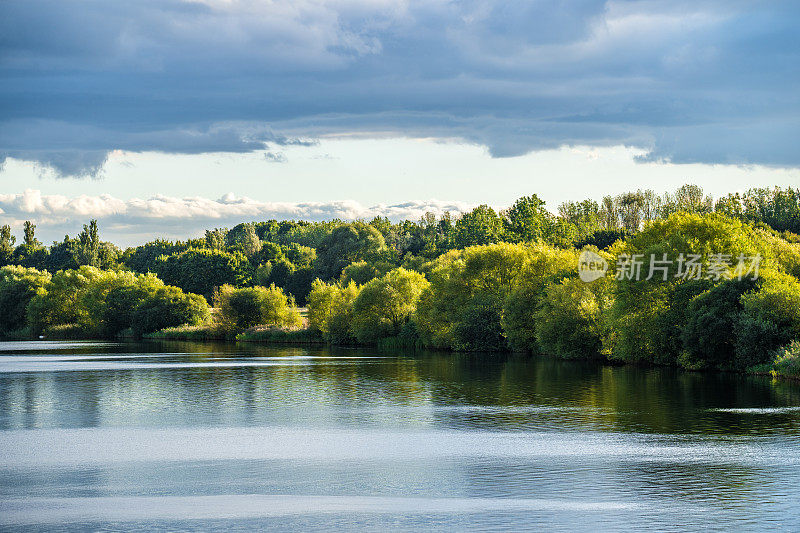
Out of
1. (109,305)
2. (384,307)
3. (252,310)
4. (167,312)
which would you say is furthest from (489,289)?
(109,305)

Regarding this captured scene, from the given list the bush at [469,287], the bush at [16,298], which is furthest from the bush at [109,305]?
the bush at [469,287]

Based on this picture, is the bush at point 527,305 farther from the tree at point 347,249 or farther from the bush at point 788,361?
the tree at point 347,249

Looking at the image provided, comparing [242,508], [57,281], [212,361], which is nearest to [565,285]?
[212,361]

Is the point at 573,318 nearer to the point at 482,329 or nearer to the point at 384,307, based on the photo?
the point at 482,329

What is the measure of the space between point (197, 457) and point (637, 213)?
5555 inches

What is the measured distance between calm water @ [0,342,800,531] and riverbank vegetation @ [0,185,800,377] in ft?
16.9

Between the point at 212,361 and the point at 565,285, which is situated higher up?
the point at 565,285

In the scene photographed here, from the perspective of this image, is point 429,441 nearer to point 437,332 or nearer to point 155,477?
point 155,477

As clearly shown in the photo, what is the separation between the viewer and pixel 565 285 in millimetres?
69438

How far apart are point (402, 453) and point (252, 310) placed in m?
87.7

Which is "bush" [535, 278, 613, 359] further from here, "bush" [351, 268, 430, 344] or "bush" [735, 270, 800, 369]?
"bush" [351, 268, 430, 344]

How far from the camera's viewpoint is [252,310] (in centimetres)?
11225

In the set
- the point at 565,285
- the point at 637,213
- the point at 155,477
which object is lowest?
the point at 155,477

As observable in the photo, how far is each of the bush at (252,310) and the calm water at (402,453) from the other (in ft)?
195
